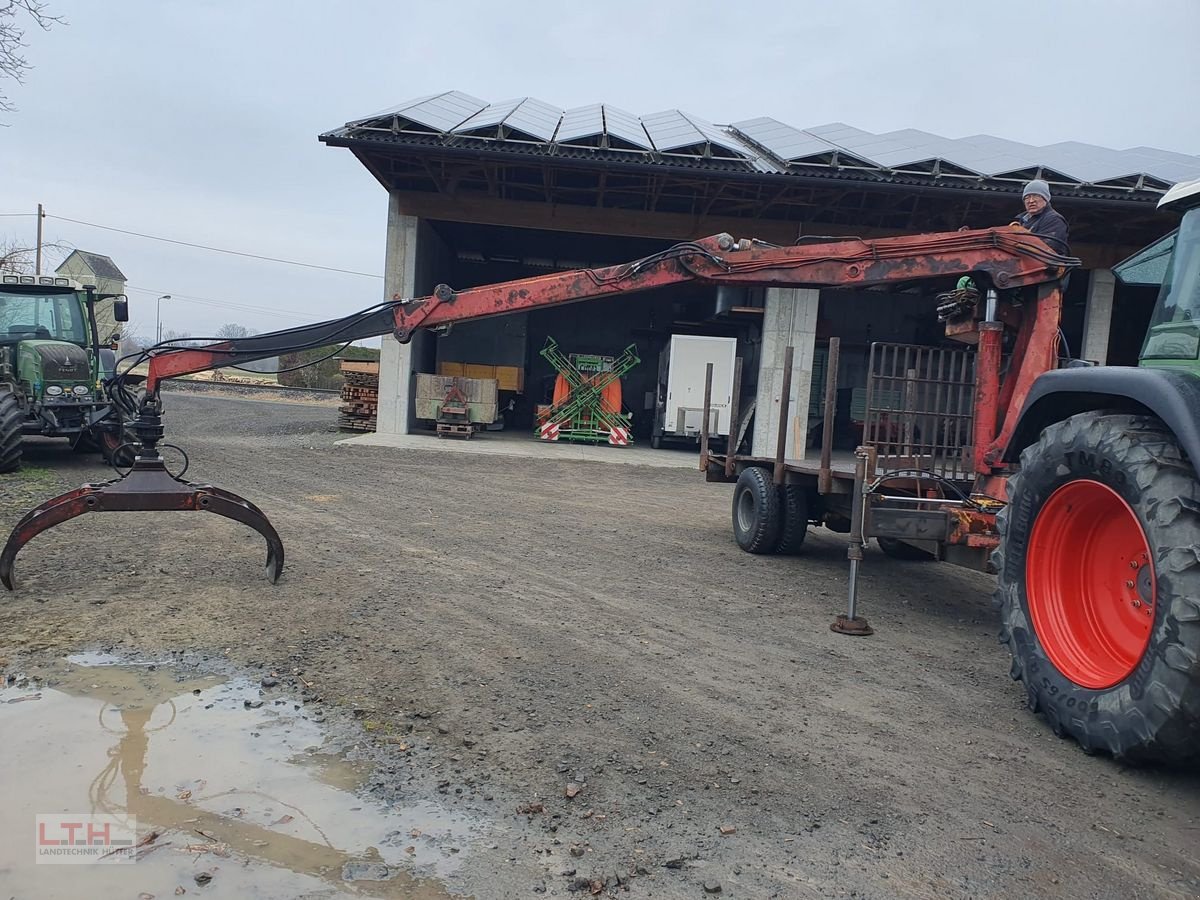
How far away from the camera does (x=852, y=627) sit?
576 cm

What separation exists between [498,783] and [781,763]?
1.20 metres

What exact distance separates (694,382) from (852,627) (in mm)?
14837

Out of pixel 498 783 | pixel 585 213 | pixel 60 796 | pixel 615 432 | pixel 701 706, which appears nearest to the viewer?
pixel 60 796

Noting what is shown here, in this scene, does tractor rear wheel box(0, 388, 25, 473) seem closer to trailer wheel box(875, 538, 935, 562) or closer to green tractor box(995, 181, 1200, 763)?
trailer wheel box(875, 538, 935, 562)

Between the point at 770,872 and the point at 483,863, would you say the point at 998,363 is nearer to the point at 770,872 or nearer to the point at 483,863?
the point at 770,872

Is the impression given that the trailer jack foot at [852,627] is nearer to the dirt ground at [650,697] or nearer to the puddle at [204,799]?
the dirt ground at [650,697]

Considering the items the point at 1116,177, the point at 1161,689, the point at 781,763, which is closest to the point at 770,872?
the point at 781,763

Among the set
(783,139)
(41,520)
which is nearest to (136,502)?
(41,520)

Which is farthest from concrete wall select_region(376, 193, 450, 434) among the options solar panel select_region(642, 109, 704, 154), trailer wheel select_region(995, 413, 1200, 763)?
trailer wheel select_region(995, 413, 1200, 763)

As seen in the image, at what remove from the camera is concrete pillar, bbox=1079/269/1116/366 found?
763 inches

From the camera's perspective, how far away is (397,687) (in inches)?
170

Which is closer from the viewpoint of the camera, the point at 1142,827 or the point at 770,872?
the point at 770,872

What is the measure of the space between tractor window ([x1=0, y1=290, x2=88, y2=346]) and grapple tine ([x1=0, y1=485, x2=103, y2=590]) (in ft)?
26.0

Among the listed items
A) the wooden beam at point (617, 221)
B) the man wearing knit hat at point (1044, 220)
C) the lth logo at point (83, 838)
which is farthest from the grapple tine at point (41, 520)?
the wooden beam at point (617, 221)
